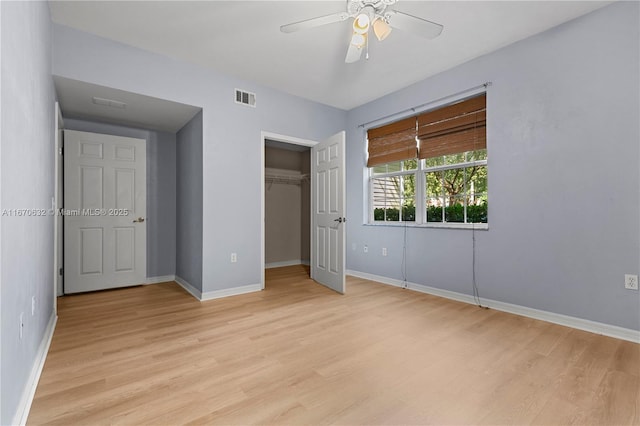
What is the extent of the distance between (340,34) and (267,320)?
9.18 ft

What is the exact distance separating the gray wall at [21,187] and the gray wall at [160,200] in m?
2.26

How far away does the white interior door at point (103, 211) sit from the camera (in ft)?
12.5

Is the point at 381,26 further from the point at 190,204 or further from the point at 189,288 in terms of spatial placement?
the point at 189,288

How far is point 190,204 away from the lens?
3.96 m

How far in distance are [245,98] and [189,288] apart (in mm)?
2584

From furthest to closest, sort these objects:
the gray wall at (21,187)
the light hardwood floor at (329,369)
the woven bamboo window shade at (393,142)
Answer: the woven bamboo window shade at (393,142) → the light hardwood floor at (329,369) → the gray wall at (21,187)

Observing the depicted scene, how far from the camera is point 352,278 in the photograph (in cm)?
466

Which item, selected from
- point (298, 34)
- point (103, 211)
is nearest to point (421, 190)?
point (298, 34)

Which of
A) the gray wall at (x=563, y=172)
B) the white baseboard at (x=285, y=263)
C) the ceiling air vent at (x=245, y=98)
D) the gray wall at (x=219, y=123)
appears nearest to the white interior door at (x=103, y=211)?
the gray wall at (x=219, y=123)

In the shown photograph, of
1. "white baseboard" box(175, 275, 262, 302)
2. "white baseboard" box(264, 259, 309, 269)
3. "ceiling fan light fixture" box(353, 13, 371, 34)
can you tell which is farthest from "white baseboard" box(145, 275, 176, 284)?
A: "ceiling fan light fixture" box(353, 13, 371, 34)

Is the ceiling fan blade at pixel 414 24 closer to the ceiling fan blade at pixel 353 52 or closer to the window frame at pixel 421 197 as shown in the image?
the ceiling fan blade at pixel 353 52

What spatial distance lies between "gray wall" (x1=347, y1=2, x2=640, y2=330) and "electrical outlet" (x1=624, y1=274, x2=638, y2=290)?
Result: 1.1 inches

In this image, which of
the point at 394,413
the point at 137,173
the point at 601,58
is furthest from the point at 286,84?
the point at 394,413

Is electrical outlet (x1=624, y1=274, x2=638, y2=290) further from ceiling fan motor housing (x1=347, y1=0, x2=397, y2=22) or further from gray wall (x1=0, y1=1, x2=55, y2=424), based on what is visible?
gray wall (x1=0, y1=1, x2=55, y2=424)
